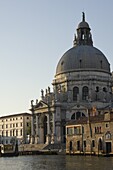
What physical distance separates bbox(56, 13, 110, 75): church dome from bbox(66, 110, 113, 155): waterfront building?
3226 centimetres

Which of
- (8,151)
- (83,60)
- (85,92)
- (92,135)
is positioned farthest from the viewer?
(83,60)

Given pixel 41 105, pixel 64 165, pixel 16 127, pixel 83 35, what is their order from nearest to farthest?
pixel 64 165 < pixel 41 105 < pixel 83 35 < pixel 16 127

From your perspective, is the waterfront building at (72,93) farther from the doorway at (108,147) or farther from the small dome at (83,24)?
the doorway at (108,147)

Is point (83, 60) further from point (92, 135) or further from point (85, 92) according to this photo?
point (92, 135)

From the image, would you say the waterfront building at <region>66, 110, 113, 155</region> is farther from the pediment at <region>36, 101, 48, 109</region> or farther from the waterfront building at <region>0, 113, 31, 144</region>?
the waterfront building at <region>0, 113, 31, 144</region>

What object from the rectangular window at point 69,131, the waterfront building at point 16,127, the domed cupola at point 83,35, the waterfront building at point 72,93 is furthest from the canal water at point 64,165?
the waterfront building at point 16,127

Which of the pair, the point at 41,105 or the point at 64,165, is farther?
the point at 41,105

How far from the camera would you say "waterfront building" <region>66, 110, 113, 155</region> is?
236 ft

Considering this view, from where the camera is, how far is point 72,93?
366ft

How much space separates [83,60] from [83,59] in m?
0.25

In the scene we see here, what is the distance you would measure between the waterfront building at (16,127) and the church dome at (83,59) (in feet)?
78.9

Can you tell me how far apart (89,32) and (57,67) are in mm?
13636

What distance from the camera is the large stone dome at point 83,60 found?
11312 cm

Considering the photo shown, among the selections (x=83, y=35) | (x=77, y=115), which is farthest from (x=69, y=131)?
(x=83, y=35)
